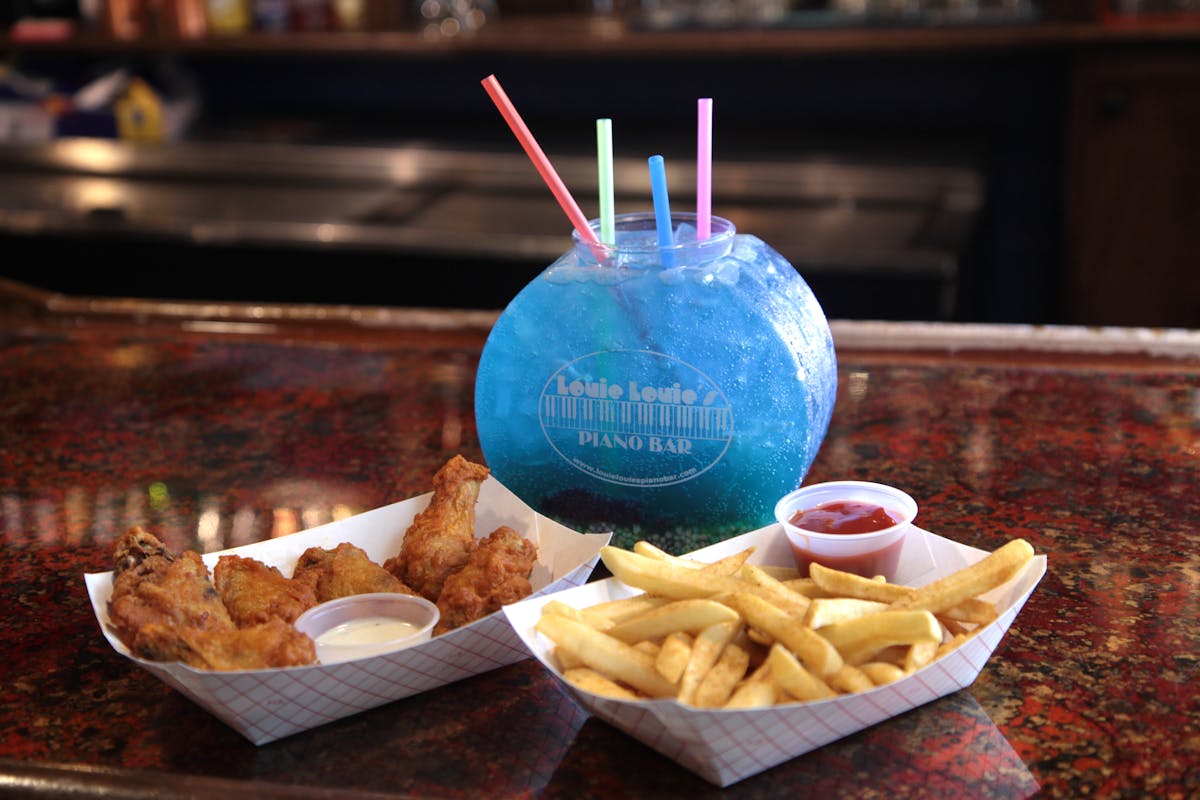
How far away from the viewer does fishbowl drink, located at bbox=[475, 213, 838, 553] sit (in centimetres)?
130

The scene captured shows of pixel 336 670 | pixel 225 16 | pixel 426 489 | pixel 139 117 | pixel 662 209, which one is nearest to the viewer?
pixel 336 670

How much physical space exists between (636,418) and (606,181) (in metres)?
0.23

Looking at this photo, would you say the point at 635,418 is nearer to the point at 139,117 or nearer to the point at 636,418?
the point at 636,418

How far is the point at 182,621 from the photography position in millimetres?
1117

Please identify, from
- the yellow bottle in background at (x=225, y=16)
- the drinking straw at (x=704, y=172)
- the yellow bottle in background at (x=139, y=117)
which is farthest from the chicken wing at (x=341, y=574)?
the yellow bottle in background at (x=225, y=16)

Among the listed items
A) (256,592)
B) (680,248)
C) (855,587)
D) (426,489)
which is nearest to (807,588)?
(855,587)

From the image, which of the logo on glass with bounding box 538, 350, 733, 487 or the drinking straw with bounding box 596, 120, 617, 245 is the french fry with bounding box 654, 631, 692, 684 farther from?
the drinking straw with bounding box 596, 120, 617, 245

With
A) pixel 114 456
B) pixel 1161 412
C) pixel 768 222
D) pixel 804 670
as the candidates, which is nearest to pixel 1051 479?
pixel 1161 412

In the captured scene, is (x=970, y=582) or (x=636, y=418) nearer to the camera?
(x=970, y=582)

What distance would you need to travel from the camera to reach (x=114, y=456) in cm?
176

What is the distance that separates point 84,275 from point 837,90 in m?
2.47

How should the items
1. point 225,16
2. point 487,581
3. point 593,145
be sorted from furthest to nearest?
point 225,16
point 593,145
point 487,581

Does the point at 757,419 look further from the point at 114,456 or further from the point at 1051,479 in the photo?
the point at 114,456

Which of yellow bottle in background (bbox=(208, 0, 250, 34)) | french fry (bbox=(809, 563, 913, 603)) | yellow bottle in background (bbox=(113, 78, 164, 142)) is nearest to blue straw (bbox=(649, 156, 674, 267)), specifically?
french fry (bbox=(809, 563, 913, 603))
